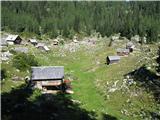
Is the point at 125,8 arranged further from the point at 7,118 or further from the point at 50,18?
the point at 7,118

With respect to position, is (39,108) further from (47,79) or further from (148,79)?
(148,79)

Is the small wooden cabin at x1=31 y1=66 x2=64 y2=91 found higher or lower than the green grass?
higher

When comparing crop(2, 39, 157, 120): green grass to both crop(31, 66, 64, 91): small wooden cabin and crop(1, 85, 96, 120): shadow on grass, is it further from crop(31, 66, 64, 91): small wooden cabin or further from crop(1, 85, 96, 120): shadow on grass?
crop(31, 66, 64, 91): small wooden cabin

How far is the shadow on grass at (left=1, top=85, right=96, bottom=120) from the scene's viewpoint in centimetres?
3562

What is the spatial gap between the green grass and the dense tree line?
35.3 meters

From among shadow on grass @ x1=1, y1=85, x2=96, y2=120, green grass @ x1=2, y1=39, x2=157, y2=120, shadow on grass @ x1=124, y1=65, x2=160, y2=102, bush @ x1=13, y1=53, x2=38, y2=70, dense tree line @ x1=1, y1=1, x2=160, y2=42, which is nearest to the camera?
shadow on grass @ x1=1, y1=85, x2=96, y2=120

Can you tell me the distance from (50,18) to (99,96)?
9344 centimetres


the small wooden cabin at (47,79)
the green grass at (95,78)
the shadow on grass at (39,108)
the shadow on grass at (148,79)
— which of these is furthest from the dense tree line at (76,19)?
the shadow on grass at (39,108)

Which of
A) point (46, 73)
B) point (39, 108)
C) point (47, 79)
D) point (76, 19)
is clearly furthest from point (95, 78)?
point (76, 19)

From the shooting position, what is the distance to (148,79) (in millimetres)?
51188

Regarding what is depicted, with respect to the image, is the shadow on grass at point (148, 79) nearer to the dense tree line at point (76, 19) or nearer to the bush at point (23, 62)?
the bush at point (23, 62)

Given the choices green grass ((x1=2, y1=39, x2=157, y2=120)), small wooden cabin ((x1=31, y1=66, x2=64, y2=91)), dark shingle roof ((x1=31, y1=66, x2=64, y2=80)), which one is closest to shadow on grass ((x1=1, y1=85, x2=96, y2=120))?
green grass ((x1=2, y1=39, x2=157, y2=120))

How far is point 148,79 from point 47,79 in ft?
49.8

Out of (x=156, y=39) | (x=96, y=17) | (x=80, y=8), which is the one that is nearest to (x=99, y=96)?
(x=156, y=39)
